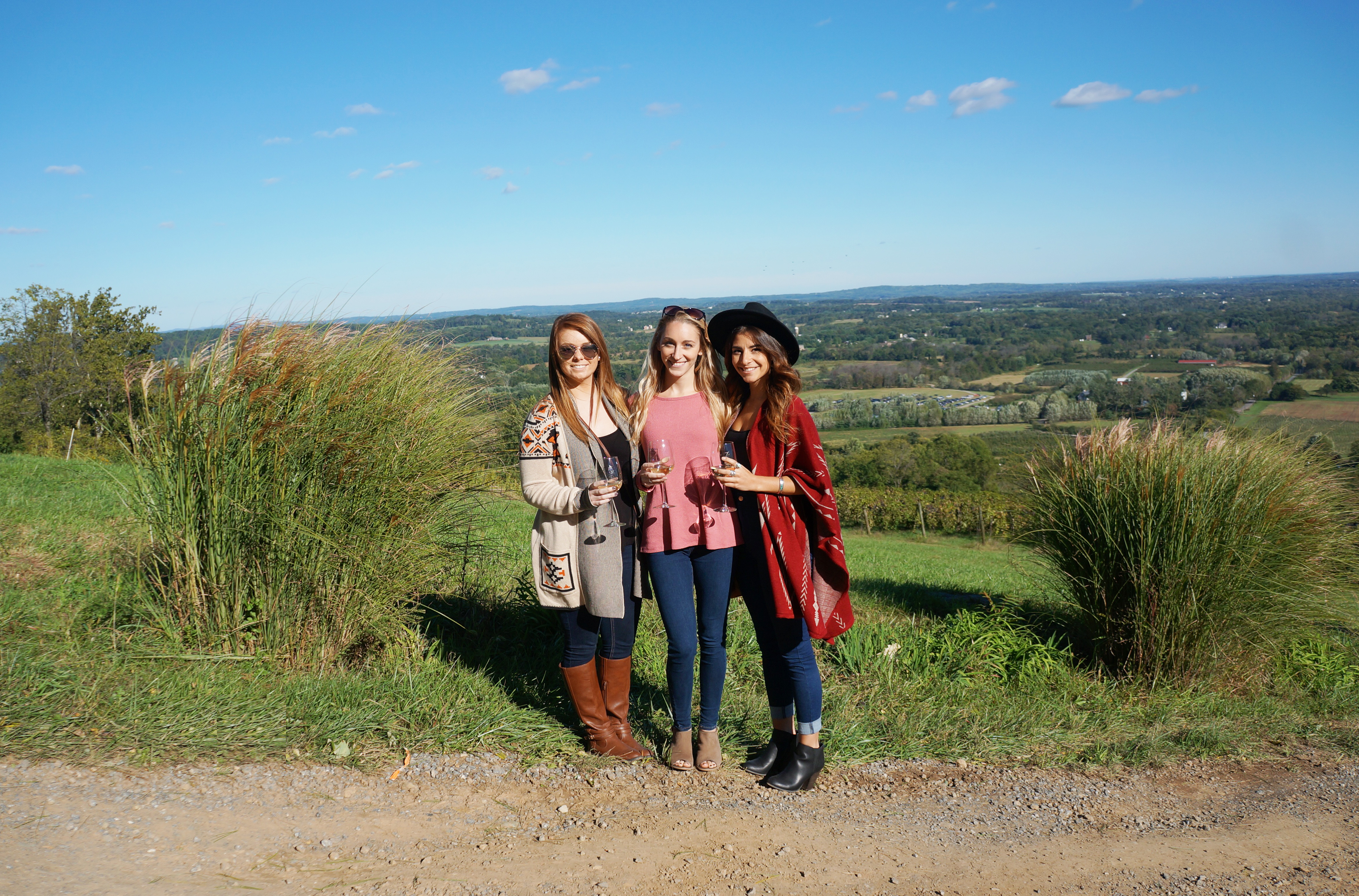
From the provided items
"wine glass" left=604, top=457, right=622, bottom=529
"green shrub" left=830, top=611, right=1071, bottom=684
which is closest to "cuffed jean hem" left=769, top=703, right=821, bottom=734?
"wine glass" left=604, top=457, right=622, bottom=529

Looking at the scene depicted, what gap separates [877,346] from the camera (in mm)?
81562

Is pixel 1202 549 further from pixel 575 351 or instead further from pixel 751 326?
pixel 575 351

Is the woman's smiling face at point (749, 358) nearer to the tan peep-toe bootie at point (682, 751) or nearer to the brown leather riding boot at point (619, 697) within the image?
the brown leather riding boot at point (619, 697)

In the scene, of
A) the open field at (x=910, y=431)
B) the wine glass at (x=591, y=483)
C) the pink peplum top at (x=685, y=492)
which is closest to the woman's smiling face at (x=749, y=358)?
the pink peplum top at (x=685, y=492)

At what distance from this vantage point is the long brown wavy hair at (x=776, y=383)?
318cm

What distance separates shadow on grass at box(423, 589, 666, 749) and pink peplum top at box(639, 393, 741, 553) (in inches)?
45.3

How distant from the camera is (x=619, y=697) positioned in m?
3.57

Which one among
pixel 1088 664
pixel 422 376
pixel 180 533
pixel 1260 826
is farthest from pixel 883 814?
pixel 180 533

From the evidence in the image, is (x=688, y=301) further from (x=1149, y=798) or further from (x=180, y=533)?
(x=1149, y=798)

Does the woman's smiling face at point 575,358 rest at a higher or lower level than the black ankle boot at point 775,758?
higher

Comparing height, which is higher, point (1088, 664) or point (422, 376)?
point (422, 376)

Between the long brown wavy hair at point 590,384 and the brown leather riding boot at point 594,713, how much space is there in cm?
102

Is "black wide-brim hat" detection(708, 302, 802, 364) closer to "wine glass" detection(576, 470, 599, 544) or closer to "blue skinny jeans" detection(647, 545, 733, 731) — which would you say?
"wine glass" detection(576, 470, 599, 544)

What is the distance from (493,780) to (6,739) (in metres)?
1.86
